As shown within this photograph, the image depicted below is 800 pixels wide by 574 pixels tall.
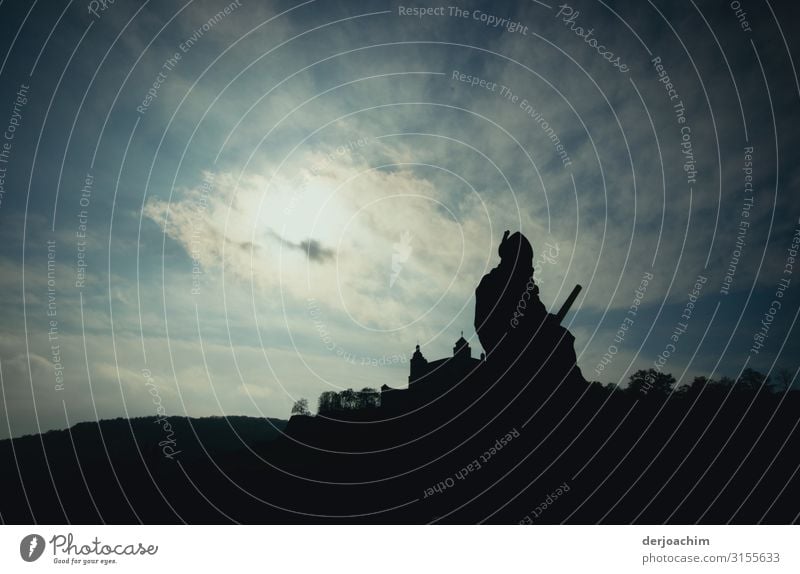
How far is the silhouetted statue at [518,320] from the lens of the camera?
2386 centimetres

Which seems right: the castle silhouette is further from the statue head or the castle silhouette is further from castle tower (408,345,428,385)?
the statue head

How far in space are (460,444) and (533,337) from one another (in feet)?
28.8

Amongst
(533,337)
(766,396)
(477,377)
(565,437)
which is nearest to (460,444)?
(477,377)

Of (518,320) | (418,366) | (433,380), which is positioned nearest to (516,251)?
(518,320)
